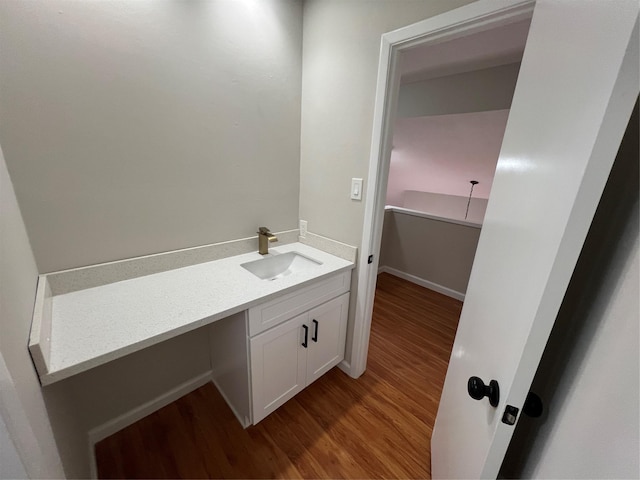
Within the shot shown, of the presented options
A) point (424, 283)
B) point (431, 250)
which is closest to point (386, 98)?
point (431, 250)

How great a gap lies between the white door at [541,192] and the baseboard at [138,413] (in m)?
1.43

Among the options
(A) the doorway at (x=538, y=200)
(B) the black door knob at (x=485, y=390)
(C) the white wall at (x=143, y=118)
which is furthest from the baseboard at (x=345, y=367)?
(B) the black door knob at (x=485, y=390)

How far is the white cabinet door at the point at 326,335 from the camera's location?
146cm

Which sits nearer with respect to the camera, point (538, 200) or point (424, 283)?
point (538, 200)

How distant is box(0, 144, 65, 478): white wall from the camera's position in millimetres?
474

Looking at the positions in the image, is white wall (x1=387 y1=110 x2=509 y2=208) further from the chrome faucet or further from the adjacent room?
the chrome faucet

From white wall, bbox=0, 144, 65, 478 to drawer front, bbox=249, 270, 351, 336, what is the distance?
2.08 feet

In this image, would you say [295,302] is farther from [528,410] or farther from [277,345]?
[528,410]

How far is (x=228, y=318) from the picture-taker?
1.27 metres

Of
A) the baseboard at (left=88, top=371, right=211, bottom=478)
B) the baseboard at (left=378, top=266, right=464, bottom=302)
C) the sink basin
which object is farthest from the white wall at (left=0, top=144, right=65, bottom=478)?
the baseboard at (left=378, top=266, right=464, bottom=302)

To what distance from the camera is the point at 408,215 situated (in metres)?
3.20

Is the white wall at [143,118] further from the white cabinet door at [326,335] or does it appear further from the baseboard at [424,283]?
the baseboard at [424,283]

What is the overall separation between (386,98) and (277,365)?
1.43 metres

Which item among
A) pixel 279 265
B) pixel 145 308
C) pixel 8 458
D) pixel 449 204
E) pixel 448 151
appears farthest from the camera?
pixel 449 204
